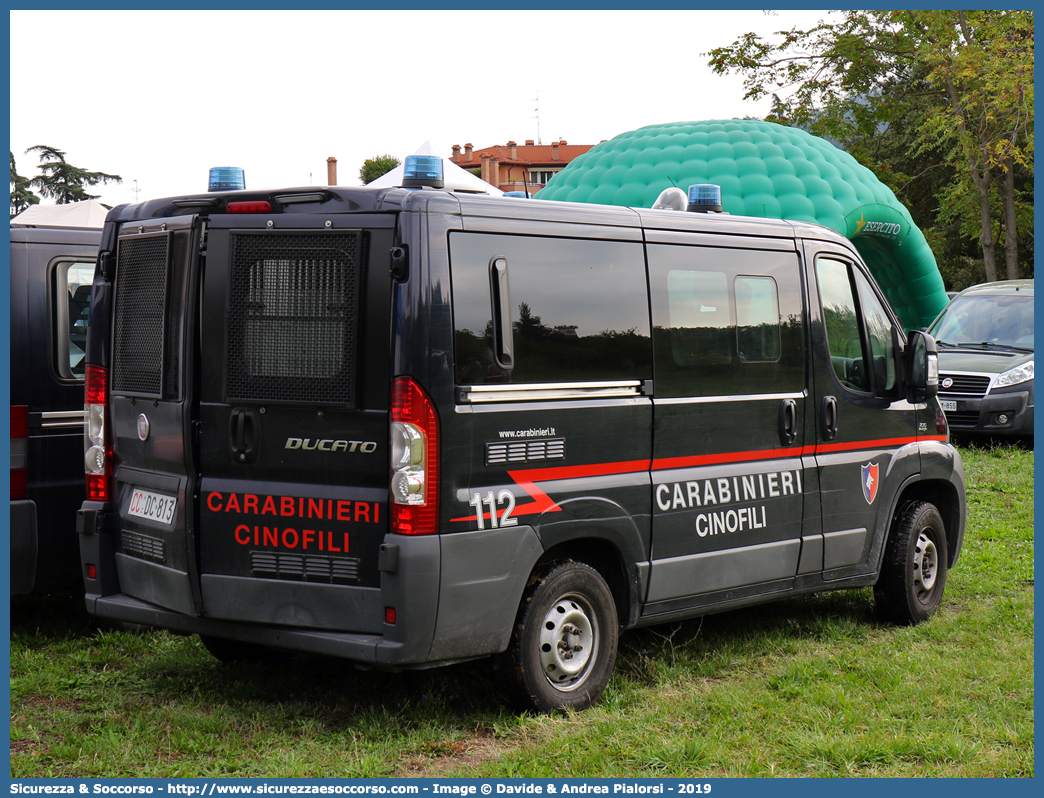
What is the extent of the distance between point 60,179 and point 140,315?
2615 centimetres

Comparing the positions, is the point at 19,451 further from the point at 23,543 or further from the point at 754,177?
the point at 754,177

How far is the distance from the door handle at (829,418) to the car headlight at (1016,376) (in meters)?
8.86

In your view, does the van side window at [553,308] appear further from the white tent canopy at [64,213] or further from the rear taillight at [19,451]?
the white tent canopy at [64,213]

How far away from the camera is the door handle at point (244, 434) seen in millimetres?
4945

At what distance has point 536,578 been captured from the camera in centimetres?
509

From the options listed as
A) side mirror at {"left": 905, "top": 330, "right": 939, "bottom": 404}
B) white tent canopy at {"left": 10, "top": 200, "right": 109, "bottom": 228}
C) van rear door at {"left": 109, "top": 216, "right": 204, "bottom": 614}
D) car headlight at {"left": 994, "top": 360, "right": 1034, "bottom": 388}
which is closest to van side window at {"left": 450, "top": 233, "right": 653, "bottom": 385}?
van rear door at {"left": 109, "top": 216, "right": 204, "bottom": 614}

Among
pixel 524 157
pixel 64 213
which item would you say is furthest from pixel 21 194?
pixel 524 157

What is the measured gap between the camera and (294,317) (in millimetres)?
4914

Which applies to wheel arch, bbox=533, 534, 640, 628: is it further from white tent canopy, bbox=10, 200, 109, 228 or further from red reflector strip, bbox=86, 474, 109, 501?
white tent canopy, bbox=10, 200, 109, 228

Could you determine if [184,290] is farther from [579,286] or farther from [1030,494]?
[1030,494]

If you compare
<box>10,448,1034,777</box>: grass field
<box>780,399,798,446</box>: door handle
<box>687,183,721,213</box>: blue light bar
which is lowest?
<box>10,448,1034,777</box>: grass field

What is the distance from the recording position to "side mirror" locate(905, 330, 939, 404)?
6.80m

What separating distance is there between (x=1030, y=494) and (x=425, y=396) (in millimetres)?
8436

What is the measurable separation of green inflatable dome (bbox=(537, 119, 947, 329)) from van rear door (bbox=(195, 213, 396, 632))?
10719 mm
